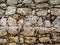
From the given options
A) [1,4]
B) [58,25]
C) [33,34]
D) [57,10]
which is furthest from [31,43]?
[1,4]

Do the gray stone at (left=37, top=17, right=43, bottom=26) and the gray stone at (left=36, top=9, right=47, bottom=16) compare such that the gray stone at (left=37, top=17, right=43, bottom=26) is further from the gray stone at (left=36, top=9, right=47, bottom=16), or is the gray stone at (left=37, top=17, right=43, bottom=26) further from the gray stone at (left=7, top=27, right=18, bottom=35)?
the gray stone at (left=7, top=27, right=18, bottom=35)

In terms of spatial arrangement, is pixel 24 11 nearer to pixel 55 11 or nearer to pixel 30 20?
pixel 30 20

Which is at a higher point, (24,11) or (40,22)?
(24,11)

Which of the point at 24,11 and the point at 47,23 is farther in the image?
the point at 24,11

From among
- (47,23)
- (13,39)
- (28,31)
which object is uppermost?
(47,23)

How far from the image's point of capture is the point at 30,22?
2.50 m

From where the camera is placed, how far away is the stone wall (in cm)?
242

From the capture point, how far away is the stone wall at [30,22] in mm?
2420

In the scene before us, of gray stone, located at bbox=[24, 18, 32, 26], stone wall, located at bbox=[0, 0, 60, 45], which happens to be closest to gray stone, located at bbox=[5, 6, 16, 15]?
stone wall, located at bbox=[0, 0, 60, 45]

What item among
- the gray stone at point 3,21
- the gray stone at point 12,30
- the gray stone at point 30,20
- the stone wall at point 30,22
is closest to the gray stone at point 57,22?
the stone wall at point 30,22

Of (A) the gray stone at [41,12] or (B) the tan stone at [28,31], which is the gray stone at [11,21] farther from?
(A) the gray stone at [41,12]

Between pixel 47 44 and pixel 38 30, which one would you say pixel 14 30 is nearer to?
pixel 38 30

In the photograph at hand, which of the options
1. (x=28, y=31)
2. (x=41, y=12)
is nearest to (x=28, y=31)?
(x=28, y=31)

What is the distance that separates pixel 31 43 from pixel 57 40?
376 mm
